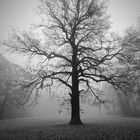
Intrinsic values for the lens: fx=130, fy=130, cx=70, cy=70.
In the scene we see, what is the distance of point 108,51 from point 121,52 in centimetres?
148

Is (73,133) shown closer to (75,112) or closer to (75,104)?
(75,112)

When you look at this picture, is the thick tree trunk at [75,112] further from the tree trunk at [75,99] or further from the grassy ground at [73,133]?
the grassy ground at [73,133]

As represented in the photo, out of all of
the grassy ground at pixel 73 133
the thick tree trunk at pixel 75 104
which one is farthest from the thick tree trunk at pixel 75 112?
the grassy ground at pixel 73 133

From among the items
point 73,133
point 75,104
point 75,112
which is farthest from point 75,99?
point 73,133

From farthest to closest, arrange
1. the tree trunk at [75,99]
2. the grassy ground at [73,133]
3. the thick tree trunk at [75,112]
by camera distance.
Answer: the tree trunk at [75,99] → the thick tree trunk at [75,112] → the grassy ground at [73,133]

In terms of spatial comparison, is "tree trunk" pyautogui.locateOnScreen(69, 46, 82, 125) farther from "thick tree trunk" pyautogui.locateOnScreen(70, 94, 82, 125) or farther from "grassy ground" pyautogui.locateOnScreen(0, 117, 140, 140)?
"grassy ground" pyautogui.locateOnScreen(0, 117, 140, 140)

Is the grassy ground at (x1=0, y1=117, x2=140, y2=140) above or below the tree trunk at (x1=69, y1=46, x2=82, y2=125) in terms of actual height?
below

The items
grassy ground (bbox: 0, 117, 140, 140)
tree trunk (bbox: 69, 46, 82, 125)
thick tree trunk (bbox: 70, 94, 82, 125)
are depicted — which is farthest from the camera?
tree trunk (bbox: 69, 46, 82, 125)

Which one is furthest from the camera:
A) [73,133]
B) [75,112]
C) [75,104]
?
[75,104]

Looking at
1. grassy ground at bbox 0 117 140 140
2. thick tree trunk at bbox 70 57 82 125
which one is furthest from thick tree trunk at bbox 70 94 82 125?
grassy ground at bbox 0 117 140 140

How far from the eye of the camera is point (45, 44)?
15977 millimetres

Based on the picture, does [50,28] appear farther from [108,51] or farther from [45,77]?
[108,51]

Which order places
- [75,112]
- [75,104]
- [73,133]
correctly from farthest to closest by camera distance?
[75,104] < [75,112] < [73,133]

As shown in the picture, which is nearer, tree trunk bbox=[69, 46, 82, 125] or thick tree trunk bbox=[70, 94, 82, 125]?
thick tree trunk bbox=[70, 94, 82, 125]
